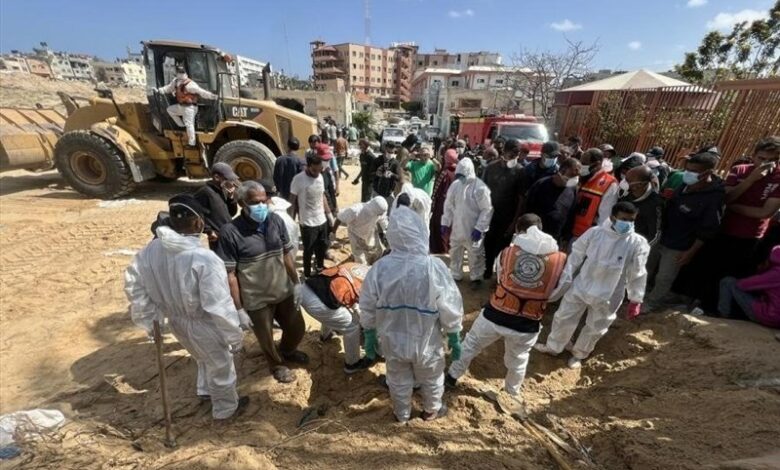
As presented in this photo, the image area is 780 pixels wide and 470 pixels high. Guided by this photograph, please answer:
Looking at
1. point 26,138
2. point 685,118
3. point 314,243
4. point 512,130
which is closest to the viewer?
point 314,243

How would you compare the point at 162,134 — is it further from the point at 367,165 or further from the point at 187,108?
the point at 367,165

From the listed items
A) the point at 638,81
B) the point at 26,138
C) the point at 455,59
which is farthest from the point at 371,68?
the point at 26,138

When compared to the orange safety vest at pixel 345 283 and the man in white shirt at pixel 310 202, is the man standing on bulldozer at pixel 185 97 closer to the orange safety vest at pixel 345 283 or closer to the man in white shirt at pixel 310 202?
the man in white shirt at pixel 310 202

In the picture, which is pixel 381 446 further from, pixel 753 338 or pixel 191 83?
pixel 191 83

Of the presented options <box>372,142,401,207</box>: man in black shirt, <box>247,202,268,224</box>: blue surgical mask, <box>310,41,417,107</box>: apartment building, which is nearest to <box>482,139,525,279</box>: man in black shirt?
<box>372,142,401,207</box>: man in black shirt

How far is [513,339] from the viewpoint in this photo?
8.77 feet

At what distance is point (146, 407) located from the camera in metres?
2.82

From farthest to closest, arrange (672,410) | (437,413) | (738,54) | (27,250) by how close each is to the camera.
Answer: (738,54), (27,250), (437,413), (672,410)

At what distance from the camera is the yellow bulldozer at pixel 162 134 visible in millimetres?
7355

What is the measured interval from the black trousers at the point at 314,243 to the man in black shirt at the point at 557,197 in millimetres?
2468

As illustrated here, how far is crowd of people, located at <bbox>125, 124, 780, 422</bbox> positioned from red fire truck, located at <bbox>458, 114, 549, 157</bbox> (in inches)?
212

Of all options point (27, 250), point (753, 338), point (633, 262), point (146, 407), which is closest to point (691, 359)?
point (753, 338)

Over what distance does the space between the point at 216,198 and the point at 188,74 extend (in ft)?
18.8

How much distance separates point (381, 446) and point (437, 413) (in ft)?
1.75
